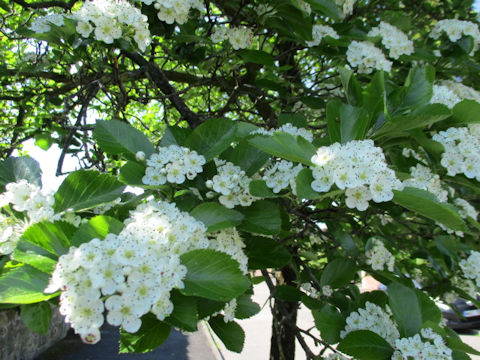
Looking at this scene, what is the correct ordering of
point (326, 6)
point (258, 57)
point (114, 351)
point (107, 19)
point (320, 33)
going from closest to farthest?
point (107, 19) → point (326, 6) → point (258, 57) → point (320, 33) → point (114, 351)

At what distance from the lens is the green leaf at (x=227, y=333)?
3.52 ft

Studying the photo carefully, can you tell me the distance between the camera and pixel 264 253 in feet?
3.86

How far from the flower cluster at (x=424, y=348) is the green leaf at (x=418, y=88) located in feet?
2.16

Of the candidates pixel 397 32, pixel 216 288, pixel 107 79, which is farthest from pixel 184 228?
pixel 397 32

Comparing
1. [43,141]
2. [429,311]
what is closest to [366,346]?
[429,311]

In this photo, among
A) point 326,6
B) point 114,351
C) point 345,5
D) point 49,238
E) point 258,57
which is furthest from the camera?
point 114,351

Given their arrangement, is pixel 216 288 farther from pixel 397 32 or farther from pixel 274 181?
pixel 397 32

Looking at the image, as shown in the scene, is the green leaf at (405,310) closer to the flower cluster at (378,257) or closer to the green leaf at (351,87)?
the flower cluster at (378,257)

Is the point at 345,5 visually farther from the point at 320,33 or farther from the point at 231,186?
the point at 231,186

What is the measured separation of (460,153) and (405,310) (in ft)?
1.75

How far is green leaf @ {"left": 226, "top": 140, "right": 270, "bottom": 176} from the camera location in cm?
116

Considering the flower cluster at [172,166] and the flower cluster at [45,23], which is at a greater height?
the flower cluster at [45,23]

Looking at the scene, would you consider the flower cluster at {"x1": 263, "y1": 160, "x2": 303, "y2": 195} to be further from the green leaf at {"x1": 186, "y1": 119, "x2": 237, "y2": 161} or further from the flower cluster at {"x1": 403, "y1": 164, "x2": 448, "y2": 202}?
the flower cluster at {"x1": 403, "y1": 164, "x2": 448, "y2": 202}

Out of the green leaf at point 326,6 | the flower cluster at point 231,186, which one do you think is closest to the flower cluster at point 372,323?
the flower cluster at point 231,186
